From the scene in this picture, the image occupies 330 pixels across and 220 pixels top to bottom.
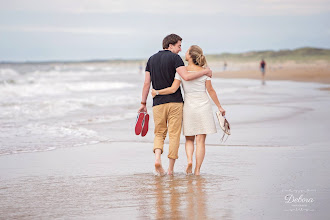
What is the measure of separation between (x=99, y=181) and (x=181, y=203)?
1.44 meters

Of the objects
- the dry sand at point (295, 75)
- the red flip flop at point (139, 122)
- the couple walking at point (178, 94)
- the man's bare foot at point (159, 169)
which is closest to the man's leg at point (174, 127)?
the couple walking at point (178, 94)

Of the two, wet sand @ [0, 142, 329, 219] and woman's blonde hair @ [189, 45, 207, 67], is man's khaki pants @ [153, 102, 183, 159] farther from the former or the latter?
woman's blonde hair @ [189, 45, 207, 67]

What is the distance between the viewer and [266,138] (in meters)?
9.28

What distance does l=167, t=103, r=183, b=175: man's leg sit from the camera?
21.2 feet

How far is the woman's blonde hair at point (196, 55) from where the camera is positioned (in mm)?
6359

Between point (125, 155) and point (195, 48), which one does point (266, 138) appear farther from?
point (195, 48)

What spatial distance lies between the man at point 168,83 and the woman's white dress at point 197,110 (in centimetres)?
10

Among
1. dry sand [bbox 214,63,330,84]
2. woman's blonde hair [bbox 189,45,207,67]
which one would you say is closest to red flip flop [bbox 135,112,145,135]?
woman's blonde hair [bbox 189,45,207,67]

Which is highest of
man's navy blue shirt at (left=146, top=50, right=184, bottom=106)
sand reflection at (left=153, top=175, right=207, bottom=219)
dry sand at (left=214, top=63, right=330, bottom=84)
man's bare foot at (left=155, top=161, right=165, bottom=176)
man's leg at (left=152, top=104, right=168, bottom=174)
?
dry sand at (left=214, top=63, right=330, bottom=84)

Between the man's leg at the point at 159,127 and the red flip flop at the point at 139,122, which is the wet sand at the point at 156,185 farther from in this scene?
the red flip flop at the point at 139,122

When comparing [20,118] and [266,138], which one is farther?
[20,118]

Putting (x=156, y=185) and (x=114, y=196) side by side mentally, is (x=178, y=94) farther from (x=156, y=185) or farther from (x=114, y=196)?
(x=114, y=196)

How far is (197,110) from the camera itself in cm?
644

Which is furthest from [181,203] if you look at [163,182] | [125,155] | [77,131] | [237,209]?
[77,131]
